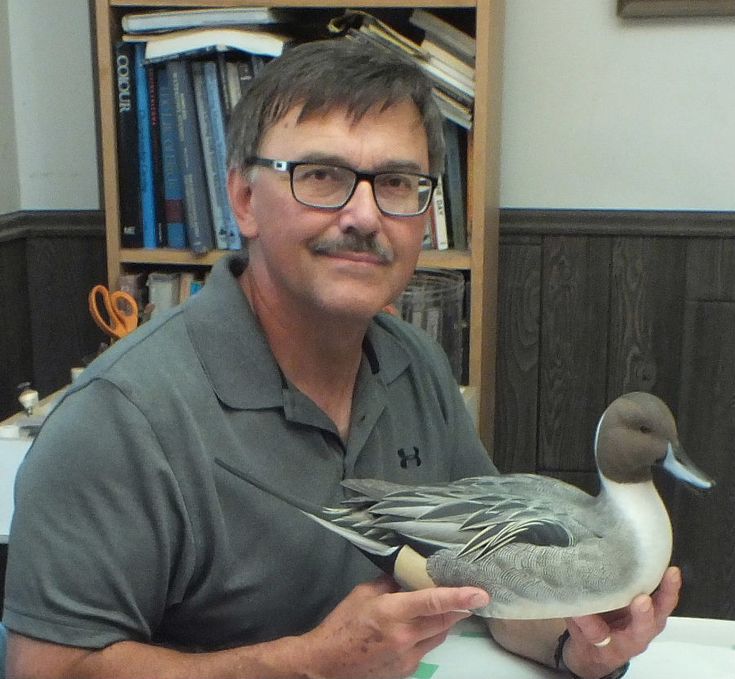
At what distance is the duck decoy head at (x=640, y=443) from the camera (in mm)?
798

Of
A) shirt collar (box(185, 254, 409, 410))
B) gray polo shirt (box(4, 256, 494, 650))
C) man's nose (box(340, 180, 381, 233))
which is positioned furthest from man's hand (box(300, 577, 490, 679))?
man's nose (box(340, 180, 381, 233))

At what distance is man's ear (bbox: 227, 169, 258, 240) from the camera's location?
42.7 inches

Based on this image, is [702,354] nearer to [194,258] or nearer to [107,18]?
[194,258]

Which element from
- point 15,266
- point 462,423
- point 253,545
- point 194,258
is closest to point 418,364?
point 462,423

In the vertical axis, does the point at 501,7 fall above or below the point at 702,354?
above

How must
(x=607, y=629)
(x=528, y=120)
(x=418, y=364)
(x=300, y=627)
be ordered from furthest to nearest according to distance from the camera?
(x=528, y=120) < (x=418, y=364) < (x=300, y=627) < (x=607, y=629)

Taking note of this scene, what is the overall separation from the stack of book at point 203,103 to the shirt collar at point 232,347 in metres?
0.84

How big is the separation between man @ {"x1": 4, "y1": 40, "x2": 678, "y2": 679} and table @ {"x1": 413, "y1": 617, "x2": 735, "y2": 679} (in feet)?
0.08

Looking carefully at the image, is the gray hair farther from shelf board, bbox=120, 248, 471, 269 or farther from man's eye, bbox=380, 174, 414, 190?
shelf board, bbox=120, 248, 471, 269

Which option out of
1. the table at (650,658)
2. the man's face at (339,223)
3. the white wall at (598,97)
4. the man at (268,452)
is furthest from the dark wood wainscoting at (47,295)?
the table at (650,658)

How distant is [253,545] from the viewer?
988 millimetres

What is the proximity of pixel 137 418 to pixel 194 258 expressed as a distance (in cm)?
105

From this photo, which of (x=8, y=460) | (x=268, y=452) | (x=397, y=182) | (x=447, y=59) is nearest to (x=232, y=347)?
(x=268, y=452)

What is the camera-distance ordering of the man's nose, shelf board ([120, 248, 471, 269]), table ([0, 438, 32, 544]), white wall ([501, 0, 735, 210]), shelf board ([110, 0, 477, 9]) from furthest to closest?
white wall ([501, 0, 735, 210]) < shelf board ([120, 248, 471, 269]) < shelf board ([110, 0, 477, 9]) < table ([0, 438, 32, 544]) < the man's nose
